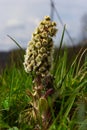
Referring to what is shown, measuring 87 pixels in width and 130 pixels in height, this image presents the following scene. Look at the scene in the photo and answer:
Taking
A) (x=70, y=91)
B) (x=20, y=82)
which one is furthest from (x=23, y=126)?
(x=20, y=82)

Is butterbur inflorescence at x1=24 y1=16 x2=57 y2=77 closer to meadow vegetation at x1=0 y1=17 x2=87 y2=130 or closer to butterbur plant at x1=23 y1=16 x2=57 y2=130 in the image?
butterbur plant at x1=23 y1=16 x2=57 y2=130

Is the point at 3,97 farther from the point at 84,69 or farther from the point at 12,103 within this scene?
the point at 84,69

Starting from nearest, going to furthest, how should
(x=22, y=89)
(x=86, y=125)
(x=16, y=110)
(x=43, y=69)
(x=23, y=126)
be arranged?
(x=86, y=125)
(x=43, y=69)
(x=23, y=126)
(x=16, y=110)
(x=22, y=89)

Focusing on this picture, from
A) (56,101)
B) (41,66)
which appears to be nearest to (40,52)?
(41,66)

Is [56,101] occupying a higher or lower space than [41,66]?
lower

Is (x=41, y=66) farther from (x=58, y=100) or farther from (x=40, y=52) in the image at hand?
(x=58, y=100)

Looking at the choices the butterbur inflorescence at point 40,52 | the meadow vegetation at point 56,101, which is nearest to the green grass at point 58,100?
the meadow vegetation at point 56,101

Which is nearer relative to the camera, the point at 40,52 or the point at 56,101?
the point at 40,52
